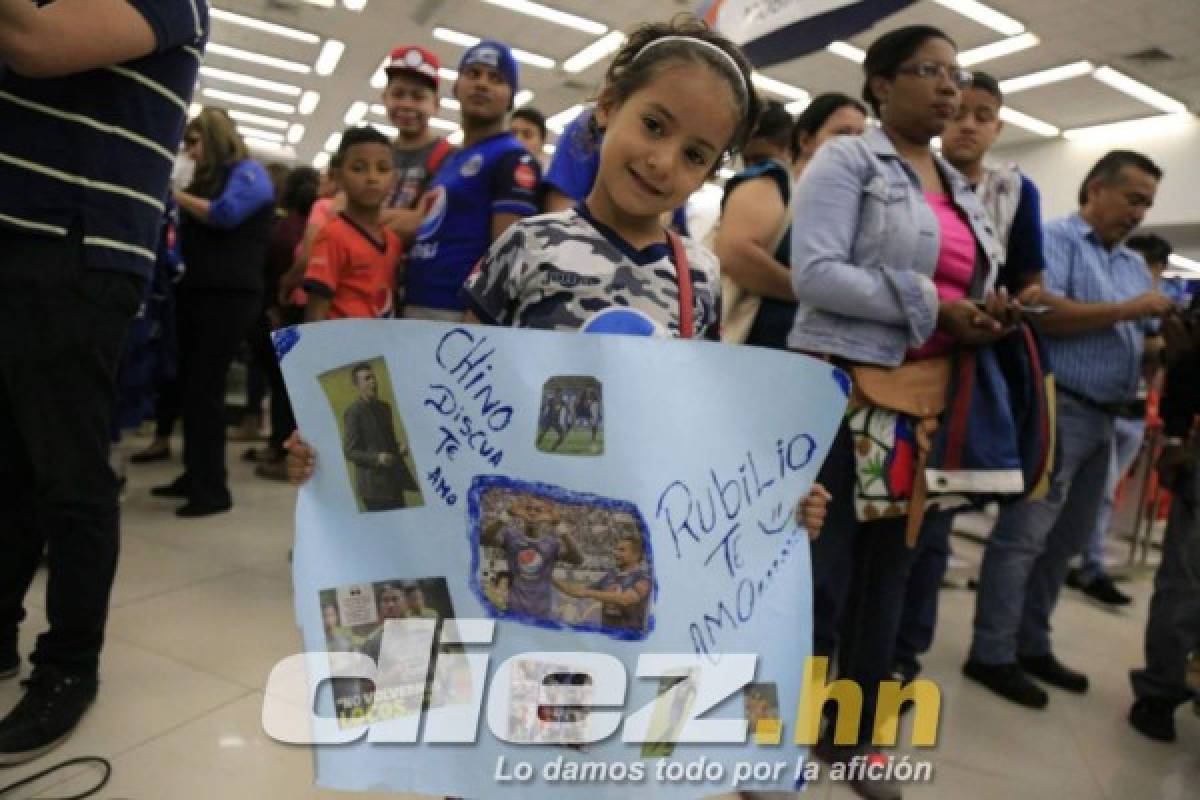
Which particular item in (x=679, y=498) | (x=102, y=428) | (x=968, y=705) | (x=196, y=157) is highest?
(x=196, y=157)

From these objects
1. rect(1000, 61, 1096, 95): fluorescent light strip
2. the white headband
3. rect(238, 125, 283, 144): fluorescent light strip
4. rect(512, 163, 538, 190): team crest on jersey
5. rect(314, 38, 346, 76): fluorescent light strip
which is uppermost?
rect(1000, 61, 1096, 95): fluorescent light strip

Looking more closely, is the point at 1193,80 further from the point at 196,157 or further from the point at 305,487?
the point at 305,487

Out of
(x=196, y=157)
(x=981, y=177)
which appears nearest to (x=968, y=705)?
(x=981, y=177)

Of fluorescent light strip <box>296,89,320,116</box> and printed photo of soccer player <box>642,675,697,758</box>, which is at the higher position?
fluorescent light strip <box>296,89,320,116</box>

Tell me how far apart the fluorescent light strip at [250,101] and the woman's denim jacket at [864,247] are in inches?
446

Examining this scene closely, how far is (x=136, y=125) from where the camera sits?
3.80 feet

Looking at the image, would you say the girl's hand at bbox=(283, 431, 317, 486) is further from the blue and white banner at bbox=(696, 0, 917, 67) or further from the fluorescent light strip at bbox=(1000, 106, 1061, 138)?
the fluorescent light strip at bbox=(1000, 106, 1061, 138)

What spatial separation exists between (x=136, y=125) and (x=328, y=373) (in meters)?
0.81

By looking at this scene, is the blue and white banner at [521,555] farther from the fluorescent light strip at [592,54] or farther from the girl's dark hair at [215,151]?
the fluorescent light strip at [592,54]

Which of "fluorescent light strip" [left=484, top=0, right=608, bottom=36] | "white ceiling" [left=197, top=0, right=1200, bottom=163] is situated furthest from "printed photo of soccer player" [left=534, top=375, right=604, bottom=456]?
"fluorescent light strip" [left=484, top=0, right=608, bottom=36]

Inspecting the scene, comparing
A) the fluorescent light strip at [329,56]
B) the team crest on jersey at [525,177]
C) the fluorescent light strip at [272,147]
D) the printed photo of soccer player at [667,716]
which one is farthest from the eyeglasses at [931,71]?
the fluorescent light strip at [272,147]

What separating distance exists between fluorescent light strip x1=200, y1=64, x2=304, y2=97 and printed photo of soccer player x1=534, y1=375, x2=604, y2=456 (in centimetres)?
1069

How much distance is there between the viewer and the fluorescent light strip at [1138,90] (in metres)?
6.97

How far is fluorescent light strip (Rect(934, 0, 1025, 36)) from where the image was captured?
5779 mm
